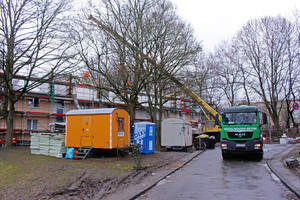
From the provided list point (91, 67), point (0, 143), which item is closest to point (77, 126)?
point (91, 67)

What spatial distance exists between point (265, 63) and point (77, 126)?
1200 inches

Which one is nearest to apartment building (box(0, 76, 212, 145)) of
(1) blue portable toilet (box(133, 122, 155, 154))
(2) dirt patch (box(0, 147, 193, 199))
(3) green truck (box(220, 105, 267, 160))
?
(1) blue portable toilet (box(133, 122, 155, 154))

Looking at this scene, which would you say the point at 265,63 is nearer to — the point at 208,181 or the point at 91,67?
the point at 91,67

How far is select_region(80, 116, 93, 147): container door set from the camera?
15.2 meters

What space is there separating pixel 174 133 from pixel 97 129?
8.60 m

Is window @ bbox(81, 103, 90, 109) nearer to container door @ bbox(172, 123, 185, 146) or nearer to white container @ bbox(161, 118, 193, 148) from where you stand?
white container @ bbox(161, 118, 193, 148)

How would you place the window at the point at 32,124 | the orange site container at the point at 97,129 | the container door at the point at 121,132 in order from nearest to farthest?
the orange site container at the point at 97,129, the container door at the point at 121,132, the window at the point at 32,124

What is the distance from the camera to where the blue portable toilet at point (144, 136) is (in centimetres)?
1823

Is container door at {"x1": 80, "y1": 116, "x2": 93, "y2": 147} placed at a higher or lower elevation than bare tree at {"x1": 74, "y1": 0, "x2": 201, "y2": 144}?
lower

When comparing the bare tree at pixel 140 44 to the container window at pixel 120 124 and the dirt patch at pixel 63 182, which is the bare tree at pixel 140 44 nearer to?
the container window at pixel 120 124

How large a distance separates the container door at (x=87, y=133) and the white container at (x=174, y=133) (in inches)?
333

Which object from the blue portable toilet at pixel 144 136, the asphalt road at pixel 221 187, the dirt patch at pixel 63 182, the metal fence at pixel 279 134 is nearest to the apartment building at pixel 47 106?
the metal fence at pixel 279 134

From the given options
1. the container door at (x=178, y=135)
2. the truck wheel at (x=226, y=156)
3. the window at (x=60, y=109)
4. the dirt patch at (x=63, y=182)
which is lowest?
the truck wheel at (x=226, y=156)

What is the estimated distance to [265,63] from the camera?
3744 centimetres
